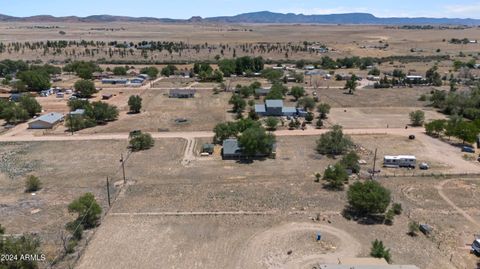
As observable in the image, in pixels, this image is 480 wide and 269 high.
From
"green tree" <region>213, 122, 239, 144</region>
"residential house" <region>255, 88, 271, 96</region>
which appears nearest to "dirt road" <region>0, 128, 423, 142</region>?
"green tree" <region>213, 122, 239, 144</region>

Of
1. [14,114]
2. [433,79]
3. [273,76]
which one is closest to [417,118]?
[433,79]

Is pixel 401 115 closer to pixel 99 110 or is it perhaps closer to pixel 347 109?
pixel 347 109

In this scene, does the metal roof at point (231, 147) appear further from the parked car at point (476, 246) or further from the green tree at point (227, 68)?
the green tree at point (227, 68)

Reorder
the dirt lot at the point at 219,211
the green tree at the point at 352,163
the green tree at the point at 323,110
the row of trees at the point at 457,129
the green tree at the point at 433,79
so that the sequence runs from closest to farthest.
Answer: the dirt lot at the point at 219,211, the green tree at the point at 352,163, the row of trees at the point at 457,129, the green tree at the point at 323,110, the green tree at the point at 433,79

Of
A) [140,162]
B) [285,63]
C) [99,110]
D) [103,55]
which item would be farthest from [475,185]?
[103,55]

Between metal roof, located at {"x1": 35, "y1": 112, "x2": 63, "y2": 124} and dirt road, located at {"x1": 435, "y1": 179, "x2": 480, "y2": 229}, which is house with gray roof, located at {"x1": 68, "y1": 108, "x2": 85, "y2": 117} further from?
dirt road, located at {"x1": 435, "y1": 179, "x2": 480, "y2": 229}

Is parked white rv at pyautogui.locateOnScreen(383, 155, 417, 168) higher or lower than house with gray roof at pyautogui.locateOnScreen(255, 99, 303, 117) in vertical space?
lower

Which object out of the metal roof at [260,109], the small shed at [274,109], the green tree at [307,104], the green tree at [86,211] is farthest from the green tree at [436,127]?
the green tree at [86,211]
